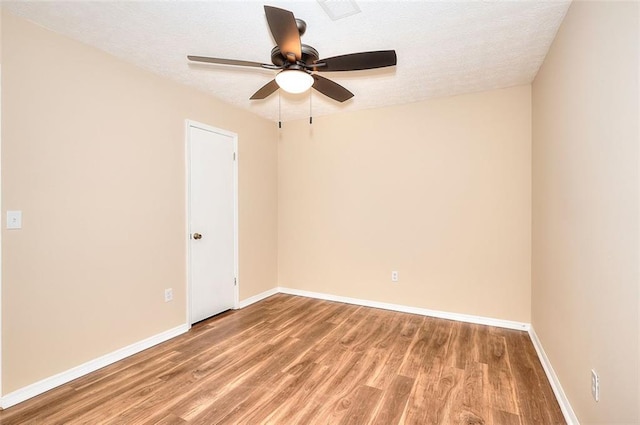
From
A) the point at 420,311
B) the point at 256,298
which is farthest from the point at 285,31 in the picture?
the point at 256,298

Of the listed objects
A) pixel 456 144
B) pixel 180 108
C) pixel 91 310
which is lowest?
pixel 91 310

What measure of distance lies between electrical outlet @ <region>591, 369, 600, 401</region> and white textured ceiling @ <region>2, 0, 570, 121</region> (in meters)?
2.11

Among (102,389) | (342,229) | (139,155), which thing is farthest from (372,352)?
(139,155)

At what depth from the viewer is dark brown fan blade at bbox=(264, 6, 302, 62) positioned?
1489 millimetres

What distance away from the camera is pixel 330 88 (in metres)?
2.43

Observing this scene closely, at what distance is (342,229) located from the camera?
13.6ft

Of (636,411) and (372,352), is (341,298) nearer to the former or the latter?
(372,352)

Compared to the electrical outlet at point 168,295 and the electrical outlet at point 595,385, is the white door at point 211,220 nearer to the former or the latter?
the electrical outlet at point 168,295

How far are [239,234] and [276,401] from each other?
A: 2248mm

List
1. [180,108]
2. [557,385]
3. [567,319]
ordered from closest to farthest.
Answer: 1. [567,319]
2. [557,385]
3. [180,108]

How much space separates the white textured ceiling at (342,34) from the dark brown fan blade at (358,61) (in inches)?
12.4

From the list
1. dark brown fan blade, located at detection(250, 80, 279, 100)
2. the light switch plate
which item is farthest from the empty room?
dark brown fan blade, located at detection(250, 80, 279, 100)

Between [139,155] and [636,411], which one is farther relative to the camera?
[139,155]

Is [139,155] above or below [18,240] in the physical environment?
above
